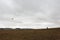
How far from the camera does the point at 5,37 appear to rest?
41.0ft

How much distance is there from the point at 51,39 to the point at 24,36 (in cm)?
244

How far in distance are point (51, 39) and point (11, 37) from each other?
358cm

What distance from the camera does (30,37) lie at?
12.5m

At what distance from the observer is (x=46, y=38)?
41.1 ft

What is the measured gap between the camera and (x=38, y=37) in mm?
12531

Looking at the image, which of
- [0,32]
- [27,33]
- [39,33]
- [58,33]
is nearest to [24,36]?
[27,33]

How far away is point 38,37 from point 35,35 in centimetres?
34

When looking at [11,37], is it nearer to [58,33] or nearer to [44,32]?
[44,32]

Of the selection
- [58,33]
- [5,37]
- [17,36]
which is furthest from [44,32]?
[5,37]

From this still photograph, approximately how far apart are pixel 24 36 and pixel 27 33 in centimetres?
52

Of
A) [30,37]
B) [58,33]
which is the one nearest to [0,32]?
[30,37]

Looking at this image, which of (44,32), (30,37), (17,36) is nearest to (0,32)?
(17,36)

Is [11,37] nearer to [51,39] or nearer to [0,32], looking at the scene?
[0,32]

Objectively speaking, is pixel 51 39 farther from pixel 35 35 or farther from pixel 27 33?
pixel 27 33
